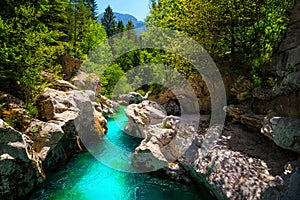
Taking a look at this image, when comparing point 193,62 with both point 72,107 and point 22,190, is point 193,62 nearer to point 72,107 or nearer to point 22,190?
point 72,107

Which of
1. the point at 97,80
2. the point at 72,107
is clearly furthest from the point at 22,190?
the point at 97,80

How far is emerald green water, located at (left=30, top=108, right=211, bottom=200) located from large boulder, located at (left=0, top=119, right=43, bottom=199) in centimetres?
81

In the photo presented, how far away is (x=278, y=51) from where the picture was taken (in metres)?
9.42

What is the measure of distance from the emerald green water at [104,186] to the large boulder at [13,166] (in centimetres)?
81

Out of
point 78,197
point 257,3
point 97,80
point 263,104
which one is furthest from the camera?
point 97,80

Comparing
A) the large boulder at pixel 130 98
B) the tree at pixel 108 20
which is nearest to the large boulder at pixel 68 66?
the large boulder at pixel 130 98

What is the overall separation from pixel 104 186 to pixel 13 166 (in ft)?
13.5

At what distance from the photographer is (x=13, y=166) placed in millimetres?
8023

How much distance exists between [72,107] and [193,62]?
30.1 ft

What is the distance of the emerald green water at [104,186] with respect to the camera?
9.12 metres

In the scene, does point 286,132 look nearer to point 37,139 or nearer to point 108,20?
point 37,139

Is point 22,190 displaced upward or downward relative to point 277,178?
downward

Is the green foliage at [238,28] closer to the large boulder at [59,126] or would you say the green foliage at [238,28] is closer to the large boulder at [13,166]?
the large boulder at [59,126]

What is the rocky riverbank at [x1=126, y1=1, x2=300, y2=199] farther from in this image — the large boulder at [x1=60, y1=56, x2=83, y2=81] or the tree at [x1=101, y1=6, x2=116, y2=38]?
the tree at [x1=101, y1=6, x2=116, y2=38]
